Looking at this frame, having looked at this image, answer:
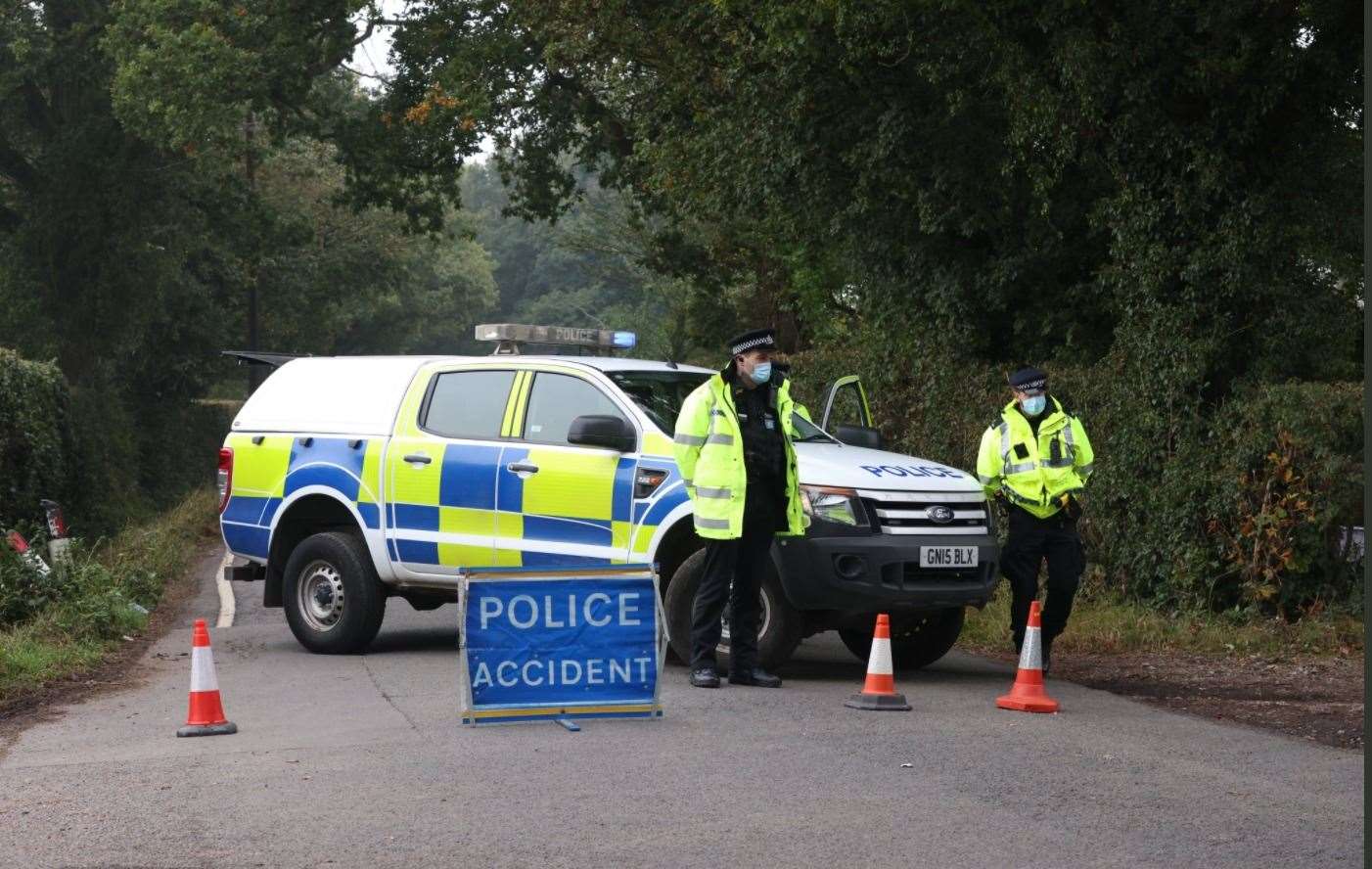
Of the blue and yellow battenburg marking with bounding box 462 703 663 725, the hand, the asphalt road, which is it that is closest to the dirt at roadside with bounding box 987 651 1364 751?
the asphalt road

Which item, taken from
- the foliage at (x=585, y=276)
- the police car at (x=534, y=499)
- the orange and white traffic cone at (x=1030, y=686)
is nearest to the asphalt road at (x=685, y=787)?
the orange and white traffic cone at (x=1030, y=686)

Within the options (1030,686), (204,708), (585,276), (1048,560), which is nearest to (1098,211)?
(1048,560)

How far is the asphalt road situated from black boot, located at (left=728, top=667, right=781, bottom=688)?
123mm

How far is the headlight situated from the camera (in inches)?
409

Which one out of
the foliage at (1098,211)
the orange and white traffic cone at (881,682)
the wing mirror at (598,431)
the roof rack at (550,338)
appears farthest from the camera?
the foliage at (1098,211)

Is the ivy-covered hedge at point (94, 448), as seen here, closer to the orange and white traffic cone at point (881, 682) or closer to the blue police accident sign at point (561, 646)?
the blue police accident sign at point (561, 646)

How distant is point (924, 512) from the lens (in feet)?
34.7

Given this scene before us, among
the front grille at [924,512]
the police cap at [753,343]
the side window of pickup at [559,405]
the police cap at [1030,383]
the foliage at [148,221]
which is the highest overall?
the foliage at [148,221]

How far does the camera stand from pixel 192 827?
22.3ft

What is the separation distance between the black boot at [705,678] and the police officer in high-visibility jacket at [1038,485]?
1.96 m

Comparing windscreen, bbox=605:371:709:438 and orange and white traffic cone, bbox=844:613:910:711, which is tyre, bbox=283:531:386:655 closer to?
windscreen, bbox=605:371:709:438

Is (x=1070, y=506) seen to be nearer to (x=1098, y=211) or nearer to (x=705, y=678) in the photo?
(x=705, y=678)

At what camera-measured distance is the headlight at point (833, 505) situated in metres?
10.4

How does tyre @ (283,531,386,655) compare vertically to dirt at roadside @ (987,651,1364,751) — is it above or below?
above
